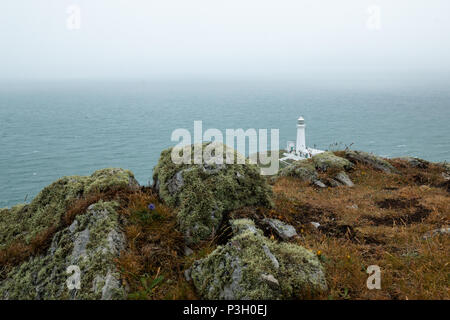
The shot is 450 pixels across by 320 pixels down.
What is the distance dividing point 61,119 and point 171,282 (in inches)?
8383

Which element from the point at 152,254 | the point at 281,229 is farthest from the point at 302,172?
the point at 152,254

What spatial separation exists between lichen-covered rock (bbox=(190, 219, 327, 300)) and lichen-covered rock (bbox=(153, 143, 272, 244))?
1181 millimetres

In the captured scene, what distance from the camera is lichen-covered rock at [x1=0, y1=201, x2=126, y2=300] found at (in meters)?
4.89

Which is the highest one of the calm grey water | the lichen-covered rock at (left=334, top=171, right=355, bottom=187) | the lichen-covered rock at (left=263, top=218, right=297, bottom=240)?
the lichen-covered rock at (left=263, top=218, right=297, bottom=240)

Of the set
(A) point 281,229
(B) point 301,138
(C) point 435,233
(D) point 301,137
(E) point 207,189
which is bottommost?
(B) point 301,138

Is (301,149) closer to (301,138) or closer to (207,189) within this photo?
(301,138)

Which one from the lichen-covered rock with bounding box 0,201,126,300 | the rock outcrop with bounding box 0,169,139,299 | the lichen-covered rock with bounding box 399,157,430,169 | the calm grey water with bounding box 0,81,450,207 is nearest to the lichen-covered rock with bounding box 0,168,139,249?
the rock outcrop with bounding box 0,169,139,299

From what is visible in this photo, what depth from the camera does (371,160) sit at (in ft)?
48.0

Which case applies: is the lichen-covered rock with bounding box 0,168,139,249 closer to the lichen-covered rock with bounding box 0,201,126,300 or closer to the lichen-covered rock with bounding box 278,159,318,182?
the lichen-covered rock with bounding box 0,201,126,300

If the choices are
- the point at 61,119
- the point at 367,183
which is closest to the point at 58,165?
the point at 367,183

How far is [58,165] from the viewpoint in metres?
93.1

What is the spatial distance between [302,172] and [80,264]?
1037 centimetres

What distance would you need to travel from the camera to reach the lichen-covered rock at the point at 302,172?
13.3 meters

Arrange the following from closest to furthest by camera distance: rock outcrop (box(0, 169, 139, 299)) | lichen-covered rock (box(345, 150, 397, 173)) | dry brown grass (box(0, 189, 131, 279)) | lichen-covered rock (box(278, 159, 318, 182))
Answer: rock outcrop (box(0, 169, 139, 299)) → dry brown grass (box(0, 189, 131, 279)) → lichen-covered rock (box(278, 159, 318, 182)) → lichen-covered rock (box(345, 150, 397, 173))
